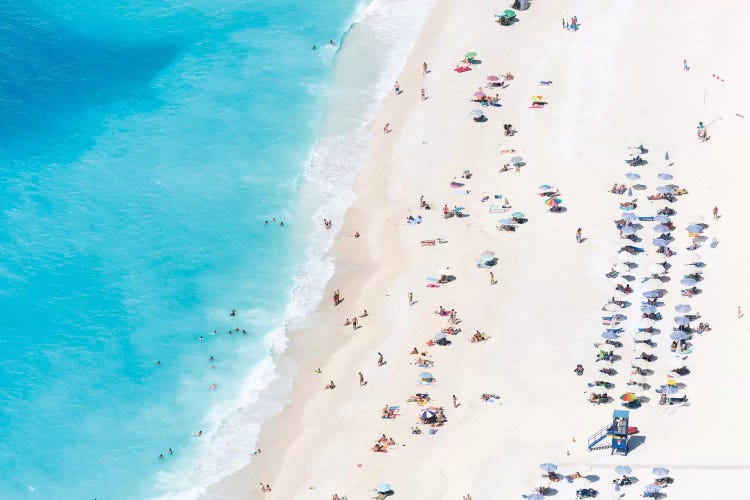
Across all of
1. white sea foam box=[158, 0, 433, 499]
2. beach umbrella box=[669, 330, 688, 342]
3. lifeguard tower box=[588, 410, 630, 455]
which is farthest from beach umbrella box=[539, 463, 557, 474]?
Answer: white sea foam box=[158, 0, 433, 499]

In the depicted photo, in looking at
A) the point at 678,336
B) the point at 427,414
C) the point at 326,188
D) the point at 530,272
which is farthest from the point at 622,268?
the point at 326,188

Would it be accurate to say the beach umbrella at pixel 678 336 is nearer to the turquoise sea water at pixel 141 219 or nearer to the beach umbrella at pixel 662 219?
the beach umbrella at pixel 662 219

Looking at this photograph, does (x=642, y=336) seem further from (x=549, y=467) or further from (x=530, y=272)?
(x=549, y=467)

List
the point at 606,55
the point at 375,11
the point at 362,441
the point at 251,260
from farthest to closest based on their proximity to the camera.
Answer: the point at 375,11
the point at 606,55
the point at 251,260
the point at 362,441

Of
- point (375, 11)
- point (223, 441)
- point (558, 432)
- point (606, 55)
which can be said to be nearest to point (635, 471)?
point (558, 432)

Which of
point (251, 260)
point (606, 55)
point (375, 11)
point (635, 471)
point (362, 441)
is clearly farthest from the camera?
point (375, 11)

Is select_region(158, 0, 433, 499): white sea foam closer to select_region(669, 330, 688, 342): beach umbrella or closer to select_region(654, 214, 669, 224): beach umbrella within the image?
select_region(654, 214, 669, 224): beach umbrella

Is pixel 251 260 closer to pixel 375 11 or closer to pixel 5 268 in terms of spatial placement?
pixel 5 268
